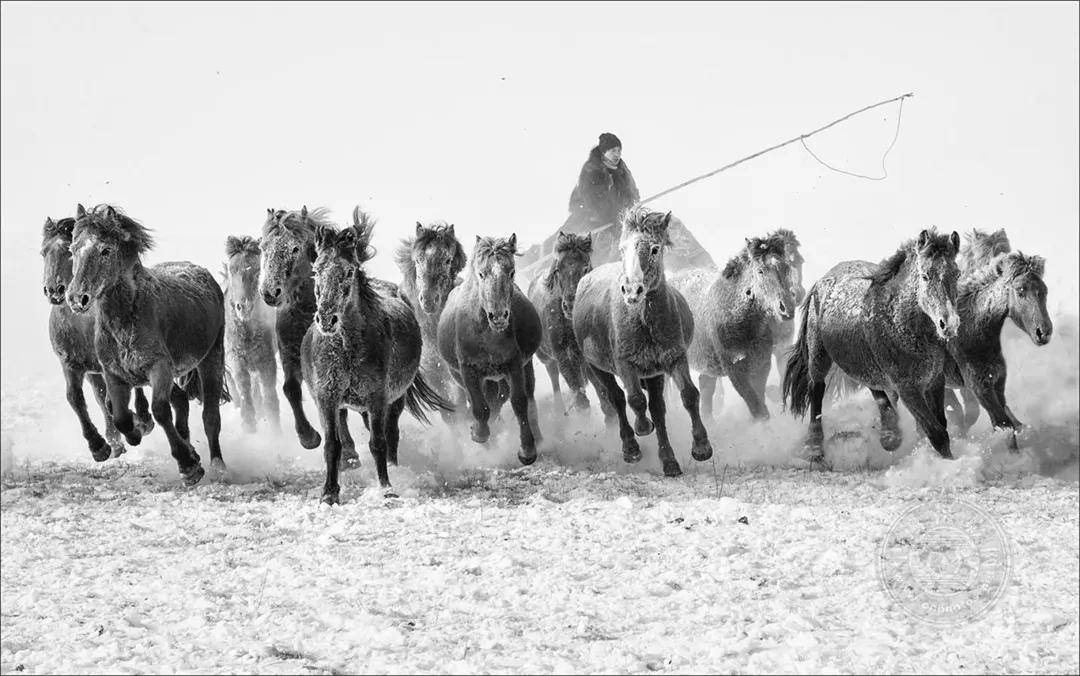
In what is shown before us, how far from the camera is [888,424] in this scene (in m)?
9.67

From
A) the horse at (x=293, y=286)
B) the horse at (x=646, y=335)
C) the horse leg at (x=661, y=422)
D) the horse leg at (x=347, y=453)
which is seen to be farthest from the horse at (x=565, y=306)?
the horse leg at (x=347, y=453)

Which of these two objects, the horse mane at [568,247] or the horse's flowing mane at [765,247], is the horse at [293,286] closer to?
the horse mane at [568,247]

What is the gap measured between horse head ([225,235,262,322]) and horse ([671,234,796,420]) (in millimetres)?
5841

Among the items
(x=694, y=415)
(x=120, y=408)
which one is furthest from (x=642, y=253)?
(x=120, y=408)

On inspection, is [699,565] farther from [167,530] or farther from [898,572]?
[167,530]

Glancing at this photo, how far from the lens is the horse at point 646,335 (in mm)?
9625

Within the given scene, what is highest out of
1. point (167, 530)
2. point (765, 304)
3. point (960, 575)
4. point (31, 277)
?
point (31, 277)

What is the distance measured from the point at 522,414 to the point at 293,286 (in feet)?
8.38

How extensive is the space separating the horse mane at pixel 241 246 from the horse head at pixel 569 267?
406cm

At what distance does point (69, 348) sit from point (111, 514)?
2903mm

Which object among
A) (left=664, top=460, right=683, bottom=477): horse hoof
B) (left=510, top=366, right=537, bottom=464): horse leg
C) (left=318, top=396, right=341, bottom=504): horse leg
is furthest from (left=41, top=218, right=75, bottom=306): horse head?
(left=664, top=460, right=683, bottom=477): horse hoof

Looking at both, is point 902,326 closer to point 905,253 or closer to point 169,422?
point 905,253

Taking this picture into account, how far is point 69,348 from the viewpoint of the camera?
10250 mm

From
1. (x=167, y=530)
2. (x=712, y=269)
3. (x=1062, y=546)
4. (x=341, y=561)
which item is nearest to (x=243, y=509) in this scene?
(x=167, y=530)
